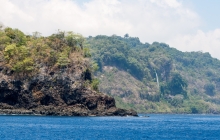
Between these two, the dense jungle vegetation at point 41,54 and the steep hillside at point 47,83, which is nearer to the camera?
the steep hillside at point 47,83

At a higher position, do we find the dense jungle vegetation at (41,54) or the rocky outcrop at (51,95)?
the dense jungle vegetation at (41,54)

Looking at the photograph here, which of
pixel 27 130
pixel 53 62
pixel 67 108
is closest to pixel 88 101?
pixel 67 108

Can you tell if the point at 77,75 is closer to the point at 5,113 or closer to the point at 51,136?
the point at 5,113

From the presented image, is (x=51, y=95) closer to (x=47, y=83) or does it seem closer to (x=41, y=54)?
(x=47, y=83)

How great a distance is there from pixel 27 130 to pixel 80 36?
76200mm

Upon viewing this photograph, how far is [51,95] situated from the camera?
144750 mm

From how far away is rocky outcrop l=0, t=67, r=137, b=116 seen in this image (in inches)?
5640

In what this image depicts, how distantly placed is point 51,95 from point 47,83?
429cm

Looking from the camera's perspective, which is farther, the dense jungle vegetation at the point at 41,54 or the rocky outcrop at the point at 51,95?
the dense jungle vegetation at the point at 41,54

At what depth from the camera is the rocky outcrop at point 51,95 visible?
470 ft

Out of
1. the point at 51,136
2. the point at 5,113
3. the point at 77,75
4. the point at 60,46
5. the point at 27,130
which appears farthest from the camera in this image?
the point at 60,46

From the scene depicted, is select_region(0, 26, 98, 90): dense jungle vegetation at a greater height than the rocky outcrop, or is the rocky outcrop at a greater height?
select_region(0, 26, 98, 90): dense jungle vegetation

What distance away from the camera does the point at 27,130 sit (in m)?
93.9

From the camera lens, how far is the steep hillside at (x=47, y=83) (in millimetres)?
143750
